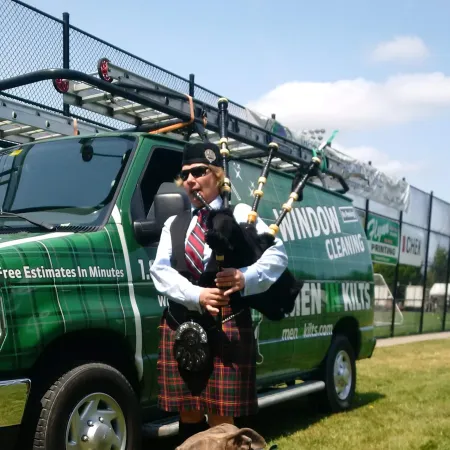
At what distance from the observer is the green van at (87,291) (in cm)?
385

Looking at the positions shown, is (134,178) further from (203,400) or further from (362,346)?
(362,346)

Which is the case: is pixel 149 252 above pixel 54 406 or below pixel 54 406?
above

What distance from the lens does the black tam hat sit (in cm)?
370

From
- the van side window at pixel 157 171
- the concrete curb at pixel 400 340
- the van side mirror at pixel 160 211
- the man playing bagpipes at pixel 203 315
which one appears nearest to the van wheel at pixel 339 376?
the van side window at pixel 157 171

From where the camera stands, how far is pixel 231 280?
3.46 m

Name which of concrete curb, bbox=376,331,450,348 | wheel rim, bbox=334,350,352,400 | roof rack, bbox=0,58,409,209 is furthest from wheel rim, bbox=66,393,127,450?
concrete curb, bbox=376,331,450,348

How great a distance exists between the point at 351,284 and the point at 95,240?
13.3 ft

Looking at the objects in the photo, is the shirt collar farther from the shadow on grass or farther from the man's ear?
the shadow on grass

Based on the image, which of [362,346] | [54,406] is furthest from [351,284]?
[54,406]

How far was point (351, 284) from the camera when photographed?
7797 mm

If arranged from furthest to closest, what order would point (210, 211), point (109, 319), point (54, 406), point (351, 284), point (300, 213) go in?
point (351, 284), point (300, 213), point (109, 319), point (54, 406), point (210, 211)

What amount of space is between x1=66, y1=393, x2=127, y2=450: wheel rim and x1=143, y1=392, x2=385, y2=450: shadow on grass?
1617mm

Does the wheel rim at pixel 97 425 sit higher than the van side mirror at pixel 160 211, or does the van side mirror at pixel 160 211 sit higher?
the van side mirror at pixel 160 211

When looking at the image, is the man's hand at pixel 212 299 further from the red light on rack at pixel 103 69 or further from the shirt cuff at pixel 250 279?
the red light on rack at pixel 103 69
